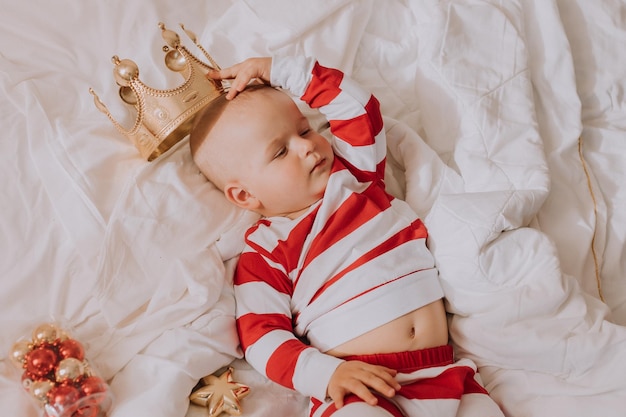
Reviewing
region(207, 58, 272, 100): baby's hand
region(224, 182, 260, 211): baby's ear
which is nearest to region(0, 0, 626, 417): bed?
region(224, 182, 260, 211): baby's ear

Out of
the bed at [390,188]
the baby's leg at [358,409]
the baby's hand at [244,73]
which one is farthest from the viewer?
the baby's hand at [244,73]

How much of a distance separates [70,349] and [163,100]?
19.0 inches

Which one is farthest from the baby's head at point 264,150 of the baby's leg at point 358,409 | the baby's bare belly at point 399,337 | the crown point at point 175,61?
the baby's leg at point 358,409

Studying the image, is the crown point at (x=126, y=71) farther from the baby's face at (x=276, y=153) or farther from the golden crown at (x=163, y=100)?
the baby's face at (x=276, y=153)

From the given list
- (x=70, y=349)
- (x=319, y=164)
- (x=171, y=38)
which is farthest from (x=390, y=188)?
(x=70, y=349)

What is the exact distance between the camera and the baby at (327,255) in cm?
113

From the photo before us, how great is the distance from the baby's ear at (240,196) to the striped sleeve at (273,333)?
99mm

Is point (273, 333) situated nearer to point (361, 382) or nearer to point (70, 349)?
point (361, 382)

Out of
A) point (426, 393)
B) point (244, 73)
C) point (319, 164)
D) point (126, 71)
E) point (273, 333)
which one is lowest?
point (426, 393)

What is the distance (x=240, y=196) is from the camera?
4.34ft

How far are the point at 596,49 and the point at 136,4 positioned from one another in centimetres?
102

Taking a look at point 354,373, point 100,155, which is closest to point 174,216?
point 100,155

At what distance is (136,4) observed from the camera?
1.47 metres

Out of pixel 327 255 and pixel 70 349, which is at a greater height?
pixel 70 349
